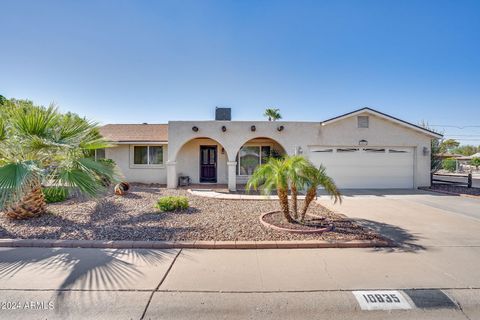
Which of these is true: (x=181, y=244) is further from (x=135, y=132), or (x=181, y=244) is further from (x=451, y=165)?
(x=451, y=165)

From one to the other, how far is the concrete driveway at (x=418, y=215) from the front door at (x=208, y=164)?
706 centimetres

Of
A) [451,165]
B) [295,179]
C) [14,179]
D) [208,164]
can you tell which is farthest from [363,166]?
[451,165]

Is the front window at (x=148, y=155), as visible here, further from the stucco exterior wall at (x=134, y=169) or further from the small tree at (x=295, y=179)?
the small tree at (x=295, y=179)

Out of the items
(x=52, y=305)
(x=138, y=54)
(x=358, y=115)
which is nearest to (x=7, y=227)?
(x=52, y=305)

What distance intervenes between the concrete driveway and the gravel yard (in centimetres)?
85

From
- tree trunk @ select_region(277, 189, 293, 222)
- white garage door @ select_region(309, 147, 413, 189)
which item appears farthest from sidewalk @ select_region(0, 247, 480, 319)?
white garage door @ select_region(309, 147, 413, 189)

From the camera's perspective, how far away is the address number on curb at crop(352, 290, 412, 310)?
307cm

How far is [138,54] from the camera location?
1169 cm

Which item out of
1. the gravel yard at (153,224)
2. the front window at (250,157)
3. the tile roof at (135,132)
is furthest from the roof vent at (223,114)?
the gravel yard at (153,224)

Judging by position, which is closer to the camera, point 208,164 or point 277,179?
point 277,179

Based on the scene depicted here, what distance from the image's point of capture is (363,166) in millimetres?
13180

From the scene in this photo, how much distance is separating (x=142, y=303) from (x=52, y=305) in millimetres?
1193

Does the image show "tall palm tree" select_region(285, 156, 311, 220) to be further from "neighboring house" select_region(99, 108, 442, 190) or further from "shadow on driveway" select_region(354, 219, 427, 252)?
"neighboring house" select_region(99, 108, 442, 190)

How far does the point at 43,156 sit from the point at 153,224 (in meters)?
3.67
